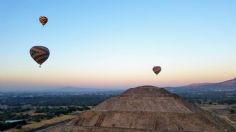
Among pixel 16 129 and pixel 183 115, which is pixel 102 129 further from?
pixel 16 129

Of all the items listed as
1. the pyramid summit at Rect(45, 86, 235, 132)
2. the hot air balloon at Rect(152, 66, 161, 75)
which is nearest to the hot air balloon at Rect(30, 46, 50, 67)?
the pyramid summit at Rect(45, 86, 235, 132)

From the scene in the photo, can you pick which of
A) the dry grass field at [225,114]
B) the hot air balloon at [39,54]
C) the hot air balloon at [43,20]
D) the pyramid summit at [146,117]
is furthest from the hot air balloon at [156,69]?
the hot air balloon at [43,20]

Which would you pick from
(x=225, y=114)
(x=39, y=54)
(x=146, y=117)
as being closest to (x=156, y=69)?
(x=146, y=117)

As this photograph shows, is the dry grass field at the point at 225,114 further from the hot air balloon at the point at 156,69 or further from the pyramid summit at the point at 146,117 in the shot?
the pyramid summit at the point at 146,117

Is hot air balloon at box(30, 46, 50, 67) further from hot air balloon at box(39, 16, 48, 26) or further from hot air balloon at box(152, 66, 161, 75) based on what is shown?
hot air balloon at box(152, 66, 161, 75)

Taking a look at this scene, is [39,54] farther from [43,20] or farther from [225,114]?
[225,114]

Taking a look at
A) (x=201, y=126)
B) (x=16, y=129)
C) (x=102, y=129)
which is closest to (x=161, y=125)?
(x=201, y=126)
